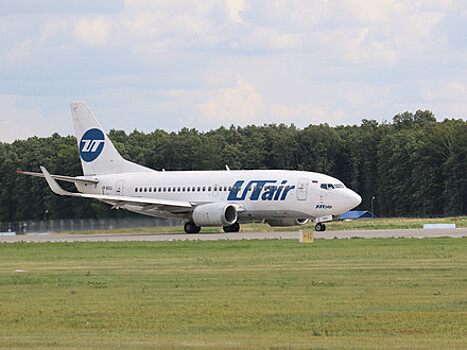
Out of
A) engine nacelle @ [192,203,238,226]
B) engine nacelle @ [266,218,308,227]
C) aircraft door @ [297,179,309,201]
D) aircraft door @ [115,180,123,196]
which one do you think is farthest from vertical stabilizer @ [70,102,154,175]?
aircraft door @ [297,179,309,201]

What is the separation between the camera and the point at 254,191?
2454 inches

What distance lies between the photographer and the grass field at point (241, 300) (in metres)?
16.5

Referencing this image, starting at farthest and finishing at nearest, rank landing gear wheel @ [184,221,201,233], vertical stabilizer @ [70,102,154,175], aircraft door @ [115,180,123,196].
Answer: vertical stabilizer @ [70,102,154,175] < aircraft door @ [115,180,123,196] < landing gear wheel @ [184,221,201,233]

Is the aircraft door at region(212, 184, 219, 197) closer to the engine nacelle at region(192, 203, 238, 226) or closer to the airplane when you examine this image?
the airplane

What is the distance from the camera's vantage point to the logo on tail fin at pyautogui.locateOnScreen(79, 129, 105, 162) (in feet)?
238

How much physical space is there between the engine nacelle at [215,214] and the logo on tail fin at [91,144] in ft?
40.8

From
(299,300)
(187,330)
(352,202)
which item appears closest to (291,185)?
(352,202)

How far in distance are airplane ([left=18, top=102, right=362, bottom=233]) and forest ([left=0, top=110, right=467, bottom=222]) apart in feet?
116

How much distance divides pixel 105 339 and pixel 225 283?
9.43 m

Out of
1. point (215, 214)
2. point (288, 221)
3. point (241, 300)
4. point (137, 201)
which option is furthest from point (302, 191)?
point (241, 300)

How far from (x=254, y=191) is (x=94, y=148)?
15.6 metres

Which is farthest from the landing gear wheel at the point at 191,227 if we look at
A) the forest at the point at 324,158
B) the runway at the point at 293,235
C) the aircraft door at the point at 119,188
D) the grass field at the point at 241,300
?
the forest at the point at 324,158

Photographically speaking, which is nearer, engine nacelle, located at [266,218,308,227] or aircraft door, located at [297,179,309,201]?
aircraft door, located at [297,179,309,201]

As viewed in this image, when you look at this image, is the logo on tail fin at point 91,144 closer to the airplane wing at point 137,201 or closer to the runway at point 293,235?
the airplane wing at point 137,201
